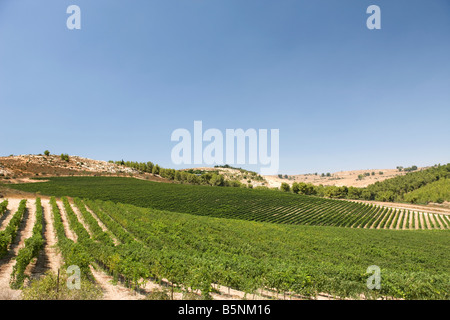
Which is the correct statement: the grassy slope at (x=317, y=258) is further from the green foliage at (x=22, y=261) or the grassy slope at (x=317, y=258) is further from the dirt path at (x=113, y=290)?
the green foliage at (x=22, y=261)

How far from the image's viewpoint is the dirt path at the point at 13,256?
385 inches

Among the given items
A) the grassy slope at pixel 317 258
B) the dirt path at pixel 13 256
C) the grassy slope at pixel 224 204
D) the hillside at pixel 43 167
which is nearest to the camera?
the dirt path at pixel 13 256

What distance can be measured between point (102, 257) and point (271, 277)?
11529 millimetres

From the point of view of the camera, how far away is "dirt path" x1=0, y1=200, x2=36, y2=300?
9766 millimetres

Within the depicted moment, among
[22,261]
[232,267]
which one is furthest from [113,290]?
[232,267]

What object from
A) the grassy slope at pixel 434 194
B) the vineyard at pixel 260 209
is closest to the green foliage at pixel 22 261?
the vineyard at pixel 260 209

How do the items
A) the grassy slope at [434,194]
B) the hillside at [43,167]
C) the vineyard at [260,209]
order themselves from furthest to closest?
the grassy slope at [434,194] → the hillside at [43,167] → the vineyard at [260,209]

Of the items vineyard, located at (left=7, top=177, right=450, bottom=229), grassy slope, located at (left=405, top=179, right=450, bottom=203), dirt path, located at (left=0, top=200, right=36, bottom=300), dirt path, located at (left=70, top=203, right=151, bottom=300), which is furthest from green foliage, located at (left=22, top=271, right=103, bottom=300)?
grassy slope, located at (left=405, top=179, right=450, bottom=203)

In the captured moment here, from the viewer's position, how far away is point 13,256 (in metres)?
16.8
